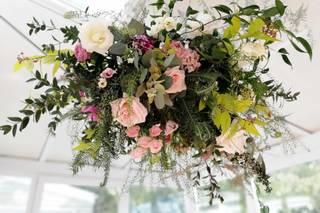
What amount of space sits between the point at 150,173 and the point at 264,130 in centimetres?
40

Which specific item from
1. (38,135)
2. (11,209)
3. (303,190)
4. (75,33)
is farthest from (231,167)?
(11,209)

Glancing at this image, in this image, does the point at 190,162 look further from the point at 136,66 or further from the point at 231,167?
the point at 136,66

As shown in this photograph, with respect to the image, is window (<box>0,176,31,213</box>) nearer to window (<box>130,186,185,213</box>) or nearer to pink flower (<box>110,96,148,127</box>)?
window (<box>130,186,185,213</box>)

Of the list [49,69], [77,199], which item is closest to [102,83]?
[49,69]

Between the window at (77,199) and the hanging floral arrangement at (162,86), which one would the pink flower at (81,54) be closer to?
the hanging floral arrangement at (162,86)

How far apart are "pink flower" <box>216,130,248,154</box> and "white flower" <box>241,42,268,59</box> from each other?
0.70 feet

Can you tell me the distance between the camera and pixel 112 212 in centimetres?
359

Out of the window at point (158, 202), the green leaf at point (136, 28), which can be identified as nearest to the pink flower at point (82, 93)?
the green leaf at point (136, 28)

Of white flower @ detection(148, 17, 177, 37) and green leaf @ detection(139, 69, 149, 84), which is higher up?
white flower @ detection(148, 17, 177, 37)

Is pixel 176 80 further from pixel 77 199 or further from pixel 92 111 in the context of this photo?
pixel 77 199

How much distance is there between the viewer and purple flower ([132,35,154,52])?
78cm

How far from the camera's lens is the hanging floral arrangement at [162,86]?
2.42 ft

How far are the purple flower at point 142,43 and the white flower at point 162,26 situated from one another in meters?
0.06

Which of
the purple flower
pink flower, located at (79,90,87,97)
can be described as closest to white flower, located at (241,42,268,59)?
the purple flower
